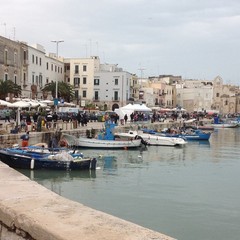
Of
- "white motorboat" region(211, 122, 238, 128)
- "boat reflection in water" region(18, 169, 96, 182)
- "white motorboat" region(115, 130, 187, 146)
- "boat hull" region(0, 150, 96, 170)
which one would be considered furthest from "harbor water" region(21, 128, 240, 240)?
"white motorboat" region(211, 122, 238, 128)

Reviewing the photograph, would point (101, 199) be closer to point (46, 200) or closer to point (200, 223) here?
point (200, 223)

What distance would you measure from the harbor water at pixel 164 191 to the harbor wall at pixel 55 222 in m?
6.59

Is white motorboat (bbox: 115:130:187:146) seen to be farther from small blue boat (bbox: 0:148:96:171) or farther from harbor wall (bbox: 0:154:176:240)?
harbor wall (bbox: 0:154:176:240)

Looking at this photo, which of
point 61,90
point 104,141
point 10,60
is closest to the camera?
point 104,141

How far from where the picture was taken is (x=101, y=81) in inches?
3056

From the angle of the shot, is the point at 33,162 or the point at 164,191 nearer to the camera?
the point at 164,191

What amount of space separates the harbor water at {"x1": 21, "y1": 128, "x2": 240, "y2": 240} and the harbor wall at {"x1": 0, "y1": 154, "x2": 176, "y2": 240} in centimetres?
659

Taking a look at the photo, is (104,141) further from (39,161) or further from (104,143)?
(39,161)

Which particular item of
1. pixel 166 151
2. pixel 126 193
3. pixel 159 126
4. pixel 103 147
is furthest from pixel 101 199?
pixel 159 126

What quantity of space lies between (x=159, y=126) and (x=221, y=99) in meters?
66.1

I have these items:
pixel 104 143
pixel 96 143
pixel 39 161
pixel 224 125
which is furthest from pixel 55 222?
pixel 224 125

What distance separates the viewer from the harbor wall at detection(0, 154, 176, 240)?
330 cm

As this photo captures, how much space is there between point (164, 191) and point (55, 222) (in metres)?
12.6

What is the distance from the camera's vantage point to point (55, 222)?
143 inches
